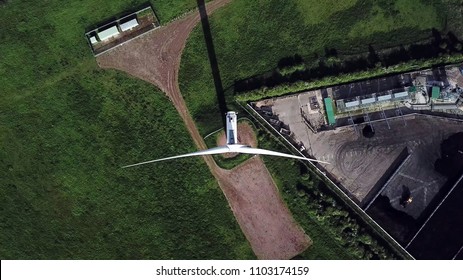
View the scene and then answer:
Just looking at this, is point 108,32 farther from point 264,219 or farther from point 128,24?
point 264,219

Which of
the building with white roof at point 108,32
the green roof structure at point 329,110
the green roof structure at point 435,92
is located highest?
the building with white roof at point 108,32

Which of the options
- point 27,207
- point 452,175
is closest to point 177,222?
point 27,207

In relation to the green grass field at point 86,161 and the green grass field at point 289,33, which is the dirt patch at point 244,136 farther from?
the green grass field at point 86,161

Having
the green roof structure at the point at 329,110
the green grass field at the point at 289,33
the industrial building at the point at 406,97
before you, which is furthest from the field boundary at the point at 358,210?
the green grass field at the point at 289,33

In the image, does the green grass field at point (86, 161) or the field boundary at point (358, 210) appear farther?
the green grass field at point (86, 161)

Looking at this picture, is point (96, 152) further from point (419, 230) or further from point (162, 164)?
point (419, 230)

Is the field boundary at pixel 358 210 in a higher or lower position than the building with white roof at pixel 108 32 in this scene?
lower

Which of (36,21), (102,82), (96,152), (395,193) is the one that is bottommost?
(395,193)
